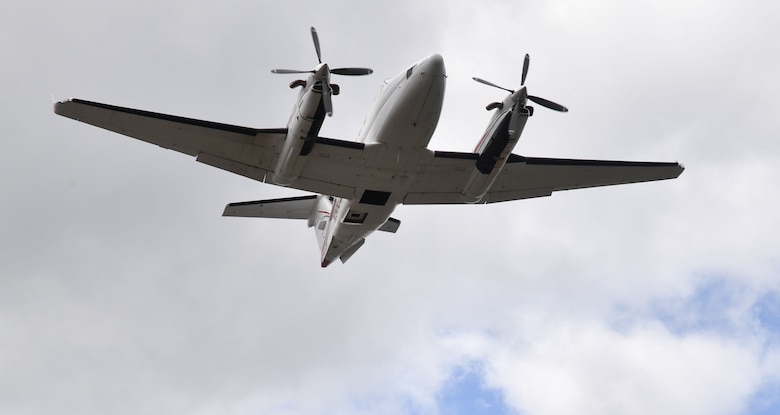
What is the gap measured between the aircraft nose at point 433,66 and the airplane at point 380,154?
0.03m

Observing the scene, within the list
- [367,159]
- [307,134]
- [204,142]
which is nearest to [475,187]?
[367,159]

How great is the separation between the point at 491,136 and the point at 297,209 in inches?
336

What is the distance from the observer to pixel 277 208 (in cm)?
2828

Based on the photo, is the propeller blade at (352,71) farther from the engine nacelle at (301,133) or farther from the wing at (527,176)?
the wing at (527,176)

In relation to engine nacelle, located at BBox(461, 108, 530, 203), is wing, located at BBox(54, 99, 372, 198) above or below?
below

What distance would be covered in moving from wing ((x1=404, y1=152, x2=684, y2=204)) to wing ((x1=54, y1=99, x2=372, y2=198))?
2.47m

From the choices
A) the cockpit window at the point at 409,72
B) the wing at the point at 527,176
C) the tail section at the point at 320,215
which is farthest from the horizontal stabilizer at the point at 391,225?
the cockpit window at the point at 409,72

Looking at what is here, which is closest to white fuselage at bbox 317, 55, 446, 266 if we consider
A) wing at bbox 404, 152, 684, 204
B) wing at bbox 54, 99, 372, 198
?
wing at bbox 54, 99, 372, 198

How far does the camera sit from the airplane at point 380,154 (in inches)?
859

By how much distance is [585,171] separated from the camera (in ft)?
86.9

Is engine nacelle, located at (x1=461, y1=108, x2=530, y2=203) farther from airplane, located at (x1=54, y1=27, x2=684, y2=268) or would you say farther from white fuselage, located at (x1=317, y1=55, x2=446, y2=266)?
white fuselage, located at (x1=317, y1=55, x2=446, y2=266)

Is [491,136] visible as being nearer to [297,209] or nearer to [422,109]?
[422,109]

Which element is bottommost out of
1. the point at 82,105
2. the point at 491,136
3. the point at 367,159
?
the point at 82,105

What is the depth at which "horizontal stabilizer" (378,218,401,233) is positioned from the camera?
95.1ft
